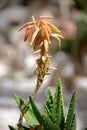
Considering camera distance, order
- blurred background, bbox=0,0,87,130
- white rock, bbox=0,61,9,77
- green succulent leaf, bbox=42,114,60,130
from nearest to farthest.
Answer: green succulent leaf, bbox=42,114,60,130 < blurred background, bbox=0,0,87,130 < white rock, bbox=0,61,9,77

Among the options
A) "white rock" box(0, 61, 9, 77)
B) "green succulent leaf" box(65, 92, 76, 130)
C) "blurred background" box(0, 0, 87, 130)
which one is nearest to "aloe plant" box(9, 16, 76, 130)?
"green succulent leaf" box(65, 92, 76, 130)

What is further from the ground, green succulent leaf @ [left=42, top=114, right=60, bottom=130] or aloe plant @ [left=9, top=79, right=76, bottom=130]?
aloe plant @ [left=9, top=79, right=76, bottom=130]

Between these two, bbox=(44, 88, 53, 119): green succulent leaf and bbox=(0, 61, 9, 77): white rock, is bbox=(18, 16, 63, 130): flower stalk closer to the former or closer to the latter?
bbox=(44, 88, 53, 119): green succulent leaf

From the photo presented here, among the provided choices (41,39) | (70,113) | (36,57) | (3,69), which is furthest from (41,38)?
(36,57)

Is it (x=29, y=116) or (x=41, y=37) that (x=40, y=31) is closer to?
(x=41, y=37)

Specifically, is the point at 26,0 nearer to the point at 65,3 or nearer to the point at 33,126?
the point at 65,3

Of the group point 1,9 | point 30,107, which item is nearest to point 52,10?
point 1,9

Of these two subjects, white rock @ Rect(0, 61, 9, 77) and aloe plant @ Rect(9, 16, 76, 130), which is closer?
aloe plant @ Rect(9, 16, 76, 130)

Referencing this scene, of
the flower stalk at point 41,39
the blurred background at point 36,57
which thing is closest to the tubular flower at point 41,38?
the flower stalk at point 41,39
